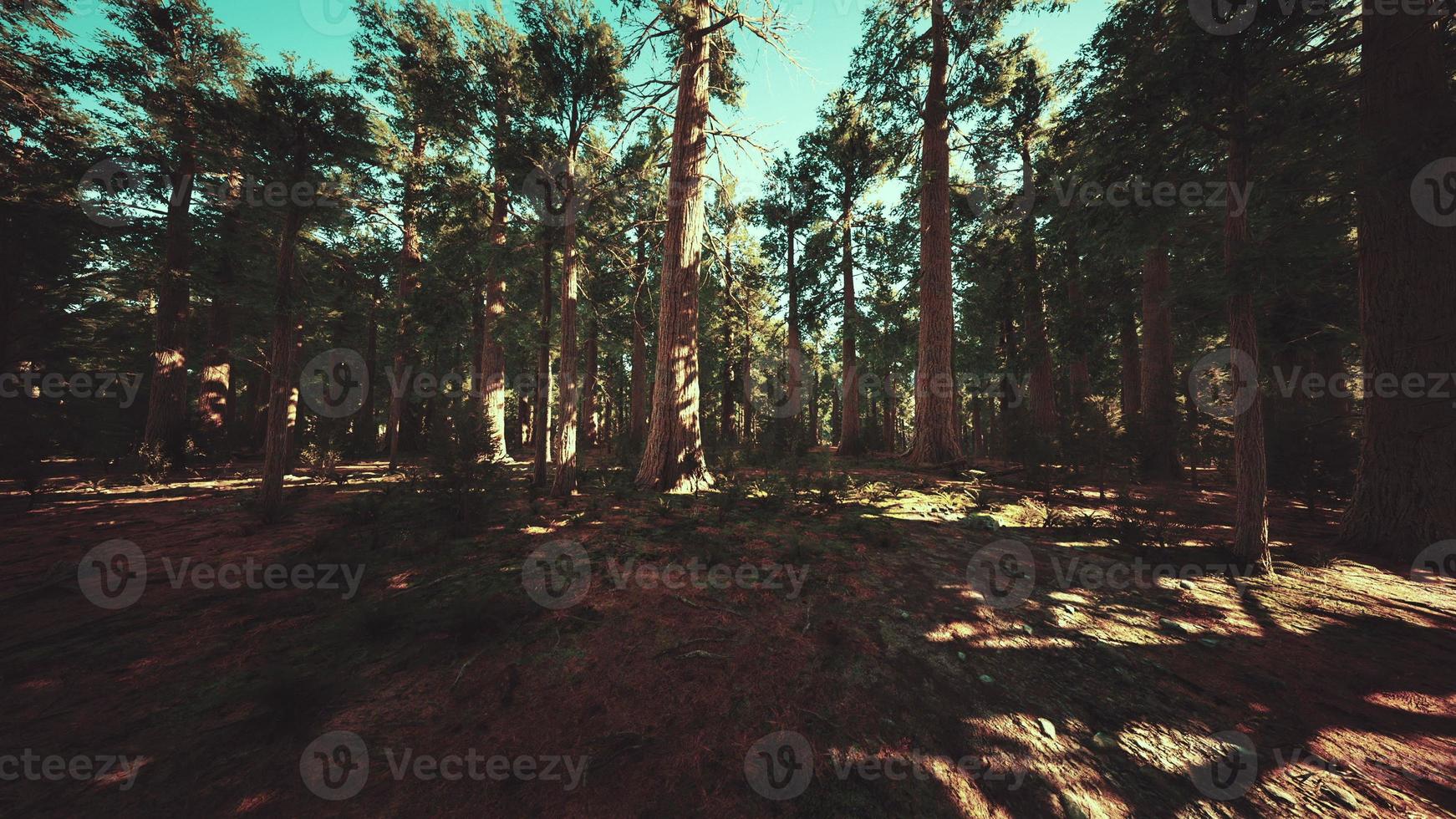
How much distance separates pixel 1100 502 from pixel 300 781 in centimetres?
1055

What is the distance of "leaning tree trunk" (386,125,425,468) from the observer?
973 centimetres

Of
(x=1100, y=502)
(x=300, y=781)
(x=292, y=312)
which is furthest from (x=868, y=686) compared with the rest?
(x=292, y=312)

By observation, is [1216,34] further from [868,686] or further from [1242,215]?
[868,686]

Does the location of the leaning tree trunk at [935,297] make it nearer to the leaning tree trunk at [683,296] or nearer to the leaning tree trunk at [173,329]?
the leaning tree trunk at [683,296]

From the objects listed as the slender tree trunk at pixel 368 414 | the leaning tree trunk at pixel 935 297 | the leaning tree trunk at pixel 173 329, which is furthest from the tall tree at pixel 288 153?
the leaning tree trunk at pixel 935 297

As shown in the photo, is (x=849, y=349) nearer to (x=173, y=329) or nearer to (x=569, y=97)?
(x=569, y=97)

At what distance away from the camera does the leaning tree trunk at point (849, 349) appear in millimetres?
14922

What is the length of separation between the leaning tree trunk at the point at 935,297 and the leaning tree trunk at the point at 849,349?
4644 mm

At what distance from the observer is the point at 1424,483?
4.87 m

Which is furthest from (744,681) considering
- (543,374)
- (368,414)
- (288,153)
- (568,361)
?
(368,414)

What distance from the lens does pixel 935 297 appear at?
9.87 meters

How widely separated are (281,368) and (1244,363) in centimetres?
1344

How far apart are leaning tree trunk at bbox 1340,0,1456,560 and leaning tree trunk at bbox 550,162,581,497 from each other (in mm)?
10651

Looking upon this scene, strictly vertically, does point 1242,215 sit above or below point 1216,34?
below
